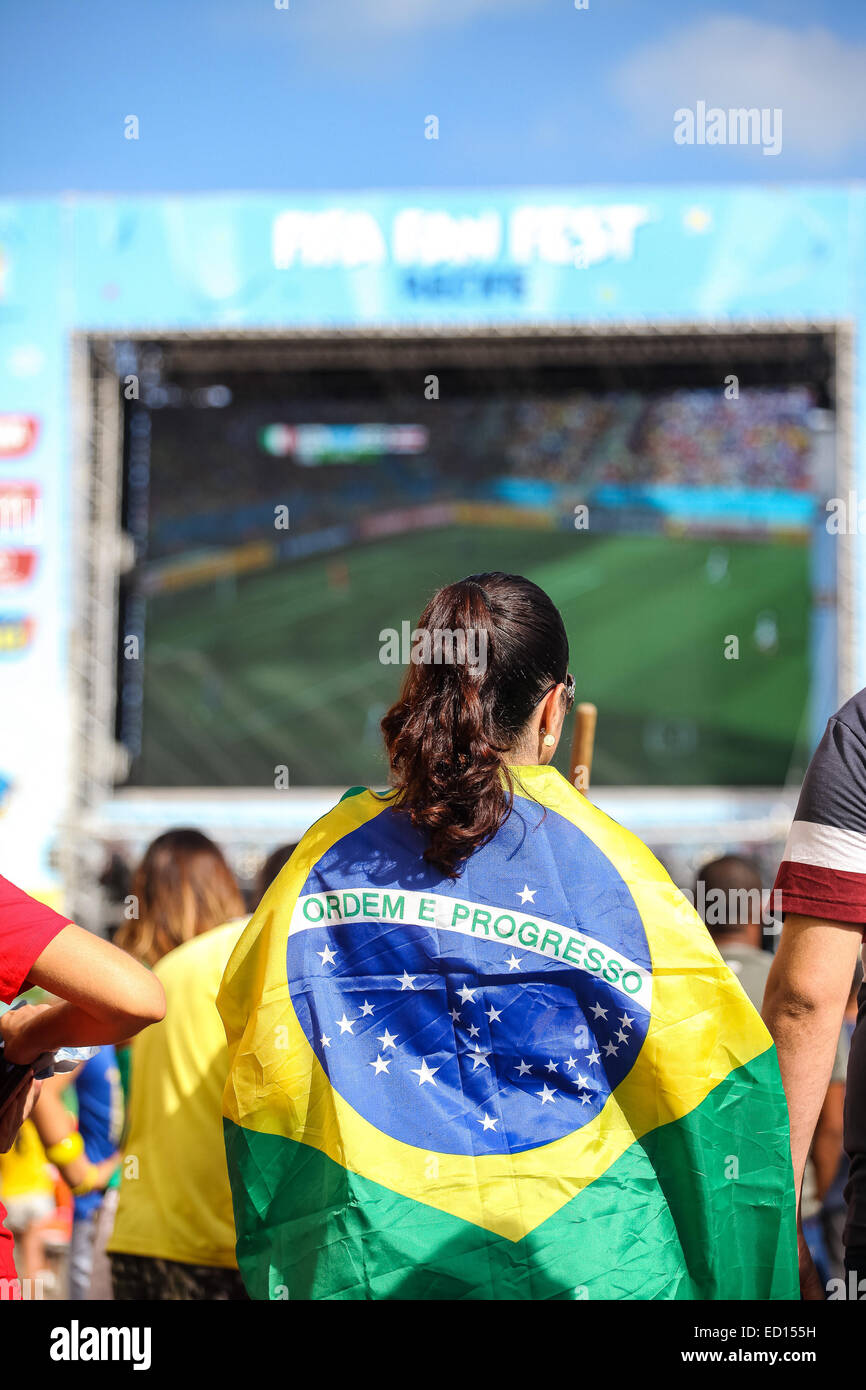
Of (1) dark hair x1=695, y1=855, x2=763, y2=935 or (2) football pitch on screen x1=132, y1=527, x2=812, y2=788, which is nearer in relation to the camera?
(1) dark hair x1=695, y1=855, x2=763, y2=935

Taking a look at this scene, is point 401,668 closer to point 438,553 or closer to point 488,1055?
point 438,553

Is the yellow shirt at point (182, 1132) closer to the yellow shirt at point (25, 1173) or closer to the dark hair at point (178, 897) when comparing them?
the dark hair at point (178, 897)

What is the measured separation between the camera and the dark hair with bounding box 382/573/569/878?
4.51 ft

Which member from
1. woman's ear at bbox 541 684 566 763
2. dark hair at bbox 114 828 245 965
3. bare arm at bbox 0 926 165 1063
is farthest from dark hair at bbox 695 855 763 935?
bare arm at bbox 0 926 165 1063

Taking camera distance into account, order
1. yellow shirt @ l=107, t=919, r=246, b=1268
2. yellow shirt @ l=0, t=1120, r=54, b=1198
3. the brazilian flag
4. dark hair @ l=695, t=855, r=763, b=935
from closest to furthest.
A: the brazilian flag, yellow shirt @ l=107, t=919, r=246, b=1268, dark hair @ l=695, t=855, r=763, b=935, yellow shirt @ l=0, t=1120, r=54, b=1198

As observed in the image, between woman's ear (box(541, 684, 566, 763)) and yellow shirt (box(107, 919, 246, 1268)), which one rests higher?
woman's ear (box(541, 684, 566, 763))

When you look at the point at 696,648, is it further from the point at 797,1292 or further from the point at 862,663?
the point at 797,1292

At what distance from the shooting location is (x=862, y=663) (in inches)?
360

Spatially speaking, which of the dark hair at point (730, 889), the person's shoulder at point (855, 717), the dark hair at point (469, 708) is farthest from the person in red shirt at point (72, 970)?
the dark hair at point (730, 889)

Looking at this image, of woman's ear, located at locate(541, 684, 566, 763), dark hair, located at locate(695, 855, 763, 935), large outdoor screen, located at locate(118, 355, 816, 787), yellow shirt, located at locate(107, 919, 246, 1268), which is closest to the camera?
woman's ear, located at locate(541, 684, 566, 763)

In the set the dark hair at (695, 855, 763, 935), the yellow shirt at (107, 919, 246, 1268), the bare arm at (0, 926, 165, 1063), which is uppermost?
the bare arm at (0, 926, 165, 1063)

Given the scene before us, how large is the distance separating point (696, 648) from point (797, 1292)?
33.8ft

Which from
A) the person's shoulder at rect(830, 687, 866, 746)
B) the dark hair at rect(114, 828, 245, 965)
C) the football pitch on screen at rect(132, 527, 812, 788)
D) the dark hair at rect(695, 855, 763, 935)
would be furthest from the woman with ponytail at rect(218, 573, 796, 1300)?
the football pitch on screen at rect(132, 527, 812, 788)

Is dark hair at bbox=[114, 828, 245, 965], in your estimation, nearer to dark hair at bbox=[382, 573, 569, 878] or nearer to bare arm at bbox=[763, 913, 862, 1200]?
dark hair at bbox=[382, 573, 569, 878]
